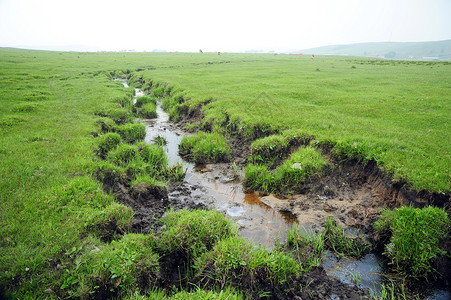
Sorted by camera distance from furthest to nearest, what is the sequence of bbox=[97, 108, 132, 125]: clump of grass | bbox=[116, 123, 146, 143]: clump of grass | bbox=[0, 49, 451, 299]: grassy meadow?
1. bbox=[97, 108, 132, 125]: clump of grass
2. bbox=[116, 123, 146, 143]: clump of grass
3. bbox=[0, 49, 451, 299]: grassy meadow

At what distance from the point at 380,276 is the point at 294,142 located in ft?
19.6

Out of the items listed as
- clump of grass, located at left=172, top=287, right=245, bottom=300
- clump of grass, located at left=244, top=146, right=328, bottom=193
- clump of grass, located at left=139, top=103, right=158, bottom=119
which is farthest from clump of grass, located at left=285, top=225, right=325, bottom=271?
clump of grass, located at left=139, top=103, right=158, bottom=119

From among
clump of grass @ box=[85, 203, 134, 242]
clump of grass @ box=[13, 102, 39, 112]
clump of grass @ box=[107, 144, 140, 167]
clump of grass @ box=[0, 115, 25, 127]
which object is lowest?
clump of grass @ box=[85, 203, 134, 242]

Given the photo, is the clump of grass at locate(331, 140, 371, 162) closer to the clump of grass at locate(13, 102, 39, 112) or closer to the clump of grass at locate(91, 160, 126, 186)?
the clump of grass at locate(91, 160, 126, 186)

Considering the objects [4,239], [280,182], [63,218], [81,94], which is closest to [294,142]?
[280,182]

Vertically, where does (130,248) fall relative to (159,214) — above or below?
above

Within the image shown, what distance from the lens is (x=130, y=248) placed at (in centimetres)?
521

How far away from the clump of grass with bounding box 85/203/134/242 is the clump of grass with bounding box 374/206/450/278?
21.4 ft

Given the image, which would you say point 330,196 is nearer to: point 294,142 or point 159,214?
point 294,142

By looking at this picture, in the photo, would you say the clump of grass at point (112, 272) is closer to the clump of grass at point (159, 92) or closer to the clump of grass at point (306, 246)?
the clump of grass at point (306, 246)

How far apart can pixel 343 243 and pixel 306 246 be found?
104 cm

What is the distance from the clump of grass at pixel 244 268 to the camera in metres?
4.92

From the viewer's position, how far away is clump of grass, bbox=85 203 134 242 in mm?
5781

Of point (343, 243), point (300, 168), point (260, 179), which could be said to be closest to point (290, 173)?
point (300, 168)
